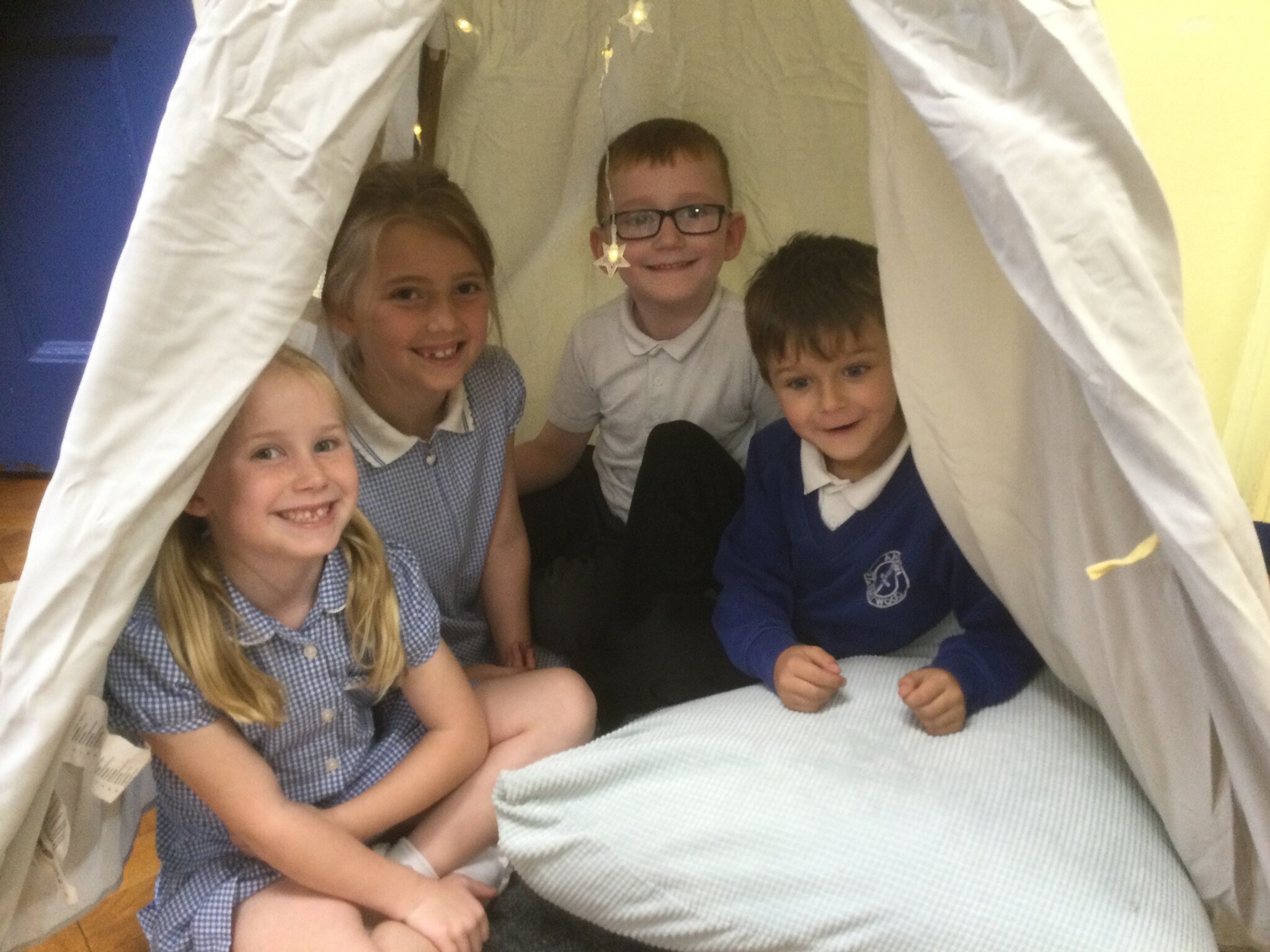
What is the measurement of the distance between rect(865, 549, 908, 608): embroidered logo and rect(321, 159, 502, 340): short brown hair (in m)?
0.55

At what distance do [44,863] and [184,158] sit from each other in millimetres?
546

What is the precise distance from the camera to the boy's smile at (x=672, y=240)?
122 cm

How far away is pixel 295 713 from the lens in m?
0.84

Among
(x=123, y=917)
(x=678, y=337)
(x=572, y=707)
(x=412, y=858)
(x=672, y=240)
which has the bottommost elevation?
(x=123, y=917)

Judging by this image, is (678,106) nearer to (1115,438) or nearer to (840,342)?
(840,342)

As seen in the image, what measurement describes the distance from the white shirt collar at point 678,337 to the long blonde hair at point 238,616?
50cm

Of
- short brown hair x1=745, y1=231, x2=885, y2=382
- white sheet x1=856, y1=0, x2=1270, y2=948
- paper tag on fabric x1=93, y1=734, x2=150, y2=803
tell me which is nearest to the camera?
white sheet x1=856, y1=0, x2=1270, y2=948

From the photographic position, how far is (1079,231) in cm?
61

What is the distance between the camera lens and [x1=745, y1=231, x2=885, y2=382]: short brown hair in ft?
3.06

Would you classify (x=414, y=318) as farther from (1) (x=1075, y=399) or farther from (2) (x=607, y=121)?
(1) (x=1075, y=399)

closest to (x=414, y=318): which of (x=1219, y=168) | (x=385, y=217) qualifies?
(x=385, y=217)

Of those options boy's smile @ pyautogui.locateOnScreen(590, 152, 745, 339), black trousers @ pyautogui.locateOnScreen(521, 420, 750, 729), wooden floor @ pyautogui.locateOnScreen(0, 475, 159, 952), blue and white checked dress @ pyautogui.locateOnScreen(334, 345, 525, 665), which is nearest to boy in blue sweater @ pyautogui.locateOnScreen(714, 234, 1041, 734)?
black trousers @ pyautogui.locateOnScreen(521, 420, 750, 729)

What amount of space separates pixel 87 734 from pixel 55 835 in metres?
0.10

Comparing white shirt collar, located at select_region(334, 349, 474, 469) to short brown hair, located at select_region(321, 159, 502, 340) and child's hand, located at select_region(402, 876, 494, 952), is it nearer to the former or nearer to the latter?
short brown hair, located at select_region(321, 159, 502, 340)
